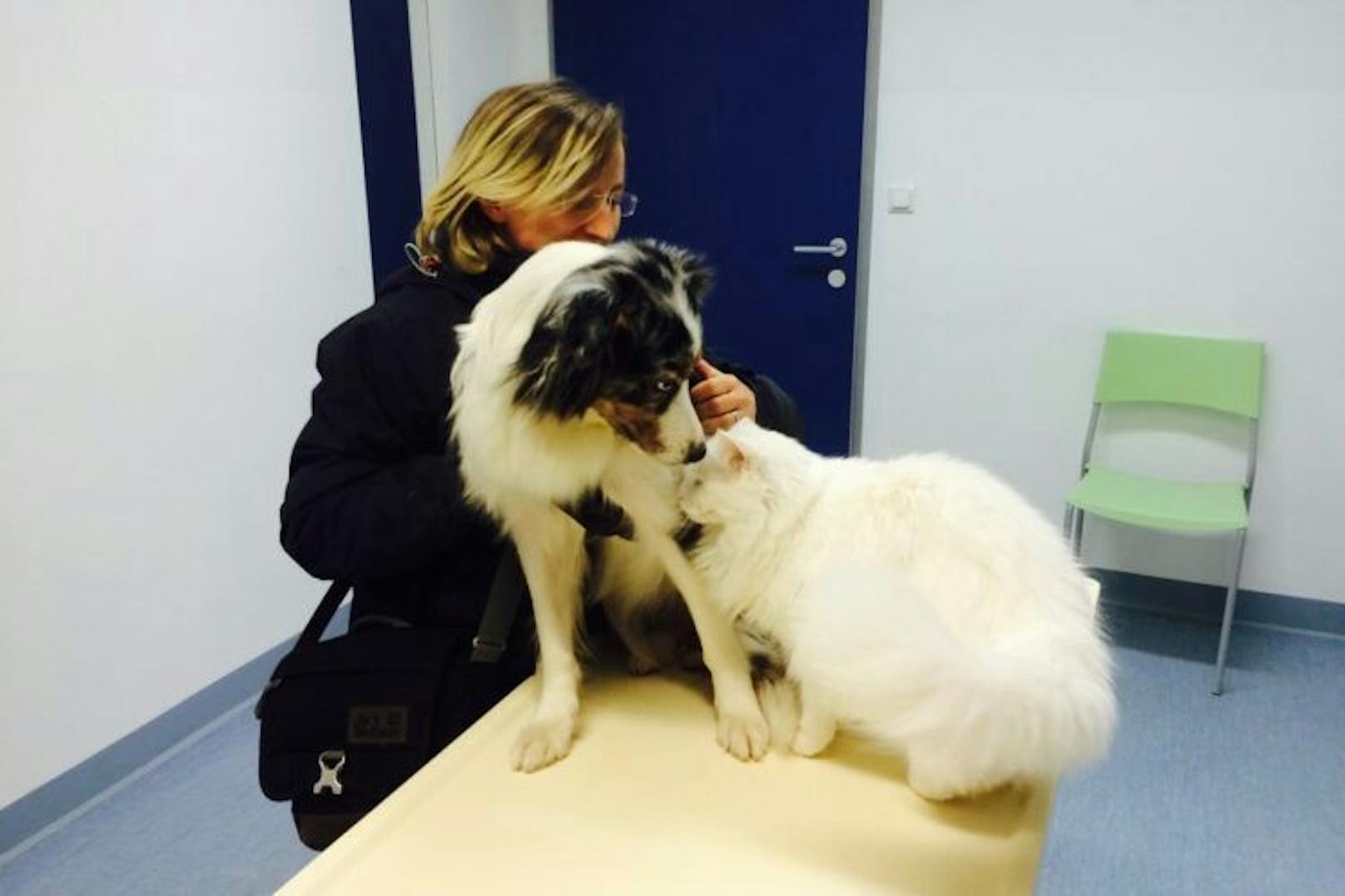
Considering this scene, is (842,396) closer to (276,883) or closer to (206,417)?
(206,417)

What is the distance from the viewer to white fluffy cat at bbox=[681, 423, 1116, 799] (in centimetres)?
96

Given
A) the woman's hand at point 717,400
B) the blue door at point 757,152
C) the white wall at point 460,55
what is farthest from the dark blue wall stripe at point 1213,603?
the white wall at point 460,55

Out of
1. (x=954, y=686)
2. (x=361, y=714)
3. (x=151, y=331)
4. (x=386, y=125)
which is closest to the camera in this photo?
(x=954, y=686)

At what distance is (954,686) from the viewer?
3.08ft

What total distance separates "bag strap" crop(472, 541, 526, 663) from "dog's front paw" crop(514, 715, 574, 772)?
7.3 inches

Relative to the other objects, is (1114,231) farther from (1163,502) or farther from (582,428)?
(582,428)

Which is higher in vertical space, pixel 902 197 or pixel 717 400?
pixel 902 197

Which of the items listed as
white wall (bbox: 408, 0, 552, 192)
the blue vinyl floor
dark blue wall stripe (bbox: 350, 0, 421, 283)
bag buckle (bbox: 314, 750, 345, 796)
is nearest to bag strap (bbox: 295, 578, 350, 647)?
bag buckle (bbox: 314, 750, 345, 796)

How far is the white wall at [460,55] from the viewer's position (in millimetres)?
3875

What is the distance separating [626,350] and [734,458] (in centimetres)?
21

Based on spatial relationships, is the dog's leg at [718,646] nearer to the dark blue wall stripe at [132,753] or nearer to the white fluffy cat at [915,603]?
the white fluffy cat at [915,603]

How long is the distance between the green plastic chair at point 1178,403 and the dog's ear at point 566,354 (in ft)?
8.50

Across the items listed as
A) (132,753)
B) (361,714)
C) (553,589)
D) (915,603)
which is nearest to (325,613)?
(361,714)

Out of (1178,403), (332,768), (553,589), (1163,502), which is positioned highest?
(553,589)
